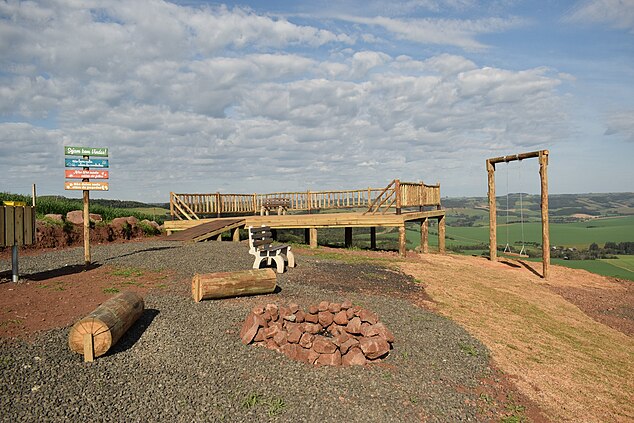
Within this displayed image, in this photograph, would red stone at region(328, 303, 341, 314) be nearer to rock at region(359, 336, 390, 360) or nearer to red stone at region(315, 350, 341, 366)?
rock at region(359, 336, 390, 360)

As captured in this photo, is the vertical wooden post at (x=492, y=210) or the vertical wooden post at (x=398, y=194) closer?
the vertical wooden post at (x=398, y=194)

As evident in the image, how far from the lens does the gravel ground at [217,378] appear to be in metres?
5.12

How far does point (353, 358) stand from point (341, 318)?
39.9 inches

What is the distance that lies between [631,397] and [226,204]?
20.6 metres

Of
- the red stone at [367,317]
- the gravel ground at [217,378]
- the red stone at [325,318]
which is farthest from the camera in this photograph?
the red stone at [325,318]

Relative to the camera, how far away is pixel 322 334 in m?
7.64

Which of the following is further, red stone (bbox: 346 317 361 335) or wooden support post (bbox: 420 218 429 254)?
wooden support post (bbox: 420 218 429 254)

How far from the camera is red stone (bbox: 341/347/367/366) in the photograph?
6.64 metres

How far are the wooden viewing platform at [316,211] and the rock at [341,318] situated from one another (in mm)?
11098

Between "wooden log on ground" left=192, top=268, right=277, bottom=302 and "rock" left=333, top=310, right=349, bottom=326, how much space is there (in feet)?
7.35

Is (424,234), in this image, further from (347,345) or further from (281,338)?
(281,338)

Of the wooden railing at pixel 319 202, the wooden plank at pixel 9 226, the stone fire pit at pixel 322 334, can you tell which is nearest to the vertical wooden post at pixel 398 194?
the wooden railing at pixel 319 202

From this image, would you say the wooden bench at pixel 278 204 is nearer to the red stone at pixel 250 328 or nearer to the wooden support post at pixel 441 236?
the wooden support post at pixel 441 236

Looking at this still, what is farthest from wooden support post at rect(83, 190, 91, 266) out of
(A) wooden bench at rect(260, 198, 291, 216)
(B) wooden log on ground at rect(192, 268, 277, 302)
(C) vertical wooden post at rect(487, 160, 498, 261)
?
(C) vertical wooden post at rect(487, 160, 498, 261)
